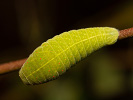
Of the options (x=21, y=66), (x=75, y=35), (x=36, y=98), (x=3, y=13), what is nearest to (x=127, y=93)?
(x=36, y=98)

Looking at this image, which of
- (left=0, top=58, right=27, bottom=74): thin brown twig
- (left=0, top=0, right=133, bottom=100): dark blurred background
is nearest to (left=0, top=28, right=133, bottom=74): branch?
(left=0, top=58, right=27, bottom=74): thin brown twig

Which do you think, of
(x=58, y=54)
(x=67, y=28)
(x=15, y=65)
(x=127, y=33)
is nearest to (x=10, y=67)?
(x=15, y=65)

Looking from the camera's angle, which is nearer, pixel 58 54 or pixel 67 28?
pixel 58 54

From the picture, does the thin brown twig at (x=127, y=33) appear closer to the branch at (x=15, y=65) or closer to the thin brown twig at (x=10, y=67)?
the branch at (x=15, y=65)

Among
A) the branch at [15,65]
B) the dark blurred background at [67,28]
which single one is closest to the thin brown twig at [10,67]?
the branch at [15,65]

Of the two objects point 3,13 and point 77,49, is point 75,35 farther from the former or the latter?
point 3,13

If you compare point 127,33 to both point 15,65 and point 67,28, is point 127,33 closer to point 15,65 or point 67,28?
point 15,65

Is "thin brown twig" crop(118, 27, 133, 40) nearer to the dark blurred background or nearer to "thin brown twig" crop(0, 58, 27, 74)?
"thin brown twig" crop(0, 58, 27, 74)
